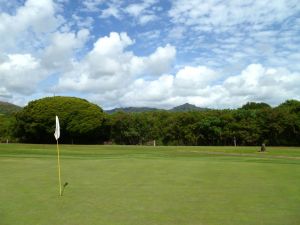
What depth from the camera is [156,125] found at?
72000 mm

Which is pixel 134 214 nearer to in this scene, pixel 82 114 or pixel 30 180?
pixel 30 180

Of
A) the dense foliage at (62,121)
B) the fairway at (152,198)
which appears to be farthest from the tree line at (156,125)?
the fairway at (152,198)

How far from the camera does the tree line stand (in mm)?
Answer: 62803

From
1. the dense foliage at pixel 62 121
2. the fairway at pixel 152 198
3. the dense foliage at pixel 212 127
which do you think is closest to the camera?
the fairway at pixel 152 198

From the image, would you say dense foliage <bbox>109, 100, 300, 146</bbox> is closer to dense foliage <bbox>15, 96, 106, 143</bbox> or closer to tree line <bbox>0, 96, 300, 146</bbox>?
tree line <bbox>0, 96, 300, 146</bbox>

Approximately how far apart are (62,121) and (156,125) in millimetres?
17080

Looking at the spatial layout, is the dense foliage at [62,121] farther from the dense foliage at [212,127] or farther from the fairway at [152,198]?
the fairway at [152,198]

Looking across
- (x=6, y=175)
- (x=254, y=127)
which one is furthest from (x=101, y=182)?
(x=254, y=127)

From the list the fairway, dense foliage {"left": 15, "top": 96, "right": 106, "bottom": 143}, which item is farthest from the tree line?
the fairway

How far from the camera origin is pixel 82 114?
73.9 meters

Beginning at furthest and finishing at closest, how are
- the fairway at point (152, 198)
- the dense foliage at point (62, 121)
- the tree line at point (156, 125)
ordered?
the dense foliage at point (62, 121) → the tree line at point (156, 125) → the fairway at point (152, 198)

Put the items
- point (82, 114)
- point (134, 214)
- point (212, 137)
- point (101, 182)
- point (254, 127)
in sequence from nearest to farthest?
point (134, 214) < point (101, 182) < point (254, 127) < point (212, 137) < point (82, 114)

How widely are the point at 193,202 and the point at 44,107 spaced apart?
6774 cm

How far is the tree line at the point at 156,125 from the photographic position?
6280 centimetres
